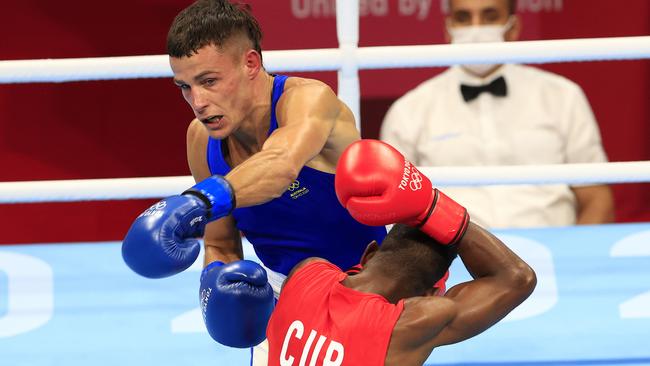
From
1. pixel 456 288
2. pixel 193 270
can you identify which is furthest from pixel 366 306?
pixel 193 270

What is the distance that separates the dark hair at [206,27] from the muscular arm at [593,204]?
199 centimetres

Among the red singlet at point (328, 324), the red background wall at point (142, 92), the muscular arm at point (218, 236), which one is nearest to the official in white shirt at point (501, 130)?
the red background wall at point (142, 92)

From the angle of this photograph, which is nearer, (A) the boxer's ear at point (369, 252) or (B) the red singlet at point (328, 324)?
(B) the red singlet at point (328, 324)

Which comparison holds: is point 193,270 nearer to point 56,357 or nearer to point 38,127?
point 56,357

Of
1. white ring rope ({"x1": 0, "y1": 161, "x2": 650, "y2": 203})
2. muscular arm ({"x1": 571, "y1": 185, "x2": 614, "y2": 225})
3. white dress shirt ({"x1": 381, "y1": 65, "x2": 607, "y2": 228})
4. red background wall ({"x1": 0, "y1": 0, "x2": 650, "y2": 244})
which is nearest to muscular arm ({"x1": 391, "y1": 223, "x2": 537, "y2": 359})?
white ring rope ({"x1": 0, "y1": 161, "x2": 650, "y2": 203})

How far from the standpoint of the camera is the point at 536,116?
389 cm

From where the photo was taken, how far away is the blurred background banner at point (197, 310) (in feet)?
8.87

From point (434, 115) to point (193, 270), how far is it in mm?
1181

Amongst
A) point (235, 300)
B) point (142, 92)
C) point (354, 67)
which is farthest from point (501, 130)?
point (235, 300)

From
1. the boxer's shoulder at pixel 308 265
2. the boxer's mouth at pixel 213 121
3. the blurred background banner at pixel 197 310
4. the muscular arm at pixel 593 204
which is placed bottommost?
the muscular arm at pixel 593 204

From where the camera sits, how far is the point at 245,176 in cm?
205

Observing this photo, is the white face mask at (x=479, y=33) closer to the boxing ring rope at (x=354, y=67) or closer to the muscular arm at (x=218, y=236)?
the boxing ring rope at (x=354, y=67)

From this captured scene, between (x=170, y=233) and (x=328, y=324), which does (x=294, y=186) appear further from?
(x=170, y=233)

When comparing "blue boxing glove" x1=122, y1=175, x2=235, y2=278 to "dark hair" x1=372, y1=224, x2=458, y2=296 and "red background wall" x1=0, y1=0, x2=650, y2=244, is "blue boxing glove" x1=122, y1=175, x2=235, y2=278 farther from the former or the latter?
"red background wall" x1=0, y1=0, x2=650, y2=244
